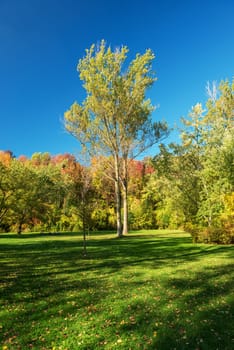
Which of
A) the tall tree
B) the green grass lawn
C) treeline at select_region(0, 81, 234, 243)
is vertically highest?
the tall tree

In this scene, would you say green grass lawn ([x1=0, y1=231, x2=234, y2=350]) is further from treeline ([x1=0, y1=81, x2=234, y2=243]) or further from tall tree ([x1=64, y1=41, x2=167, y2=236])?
tall tree ([x1=64, y1=41, x2=167, y2=236])

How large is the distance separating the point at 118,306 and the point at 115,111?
18.9 m

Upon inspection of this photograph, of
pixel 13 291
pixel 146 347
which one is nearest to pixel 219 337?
pixel 146 347

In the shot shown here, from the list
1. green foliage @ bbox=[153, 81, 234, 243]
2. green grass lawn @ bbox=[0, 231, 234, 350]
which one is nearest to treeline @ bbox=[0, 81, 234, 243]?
green foliage @ bbox=[153, 81, 234, 243]

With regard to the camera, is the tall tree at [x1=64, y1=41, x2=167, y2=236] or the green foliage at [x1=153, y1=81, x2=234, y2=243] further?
the tall tree at [x1=64, y1=41, x2=167, y2=236]

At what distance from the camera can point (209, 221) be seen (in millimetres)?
17828

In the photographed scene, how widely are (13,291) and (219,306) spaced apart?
16.8ft

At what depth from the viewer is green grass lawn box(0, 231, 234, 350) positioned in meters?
4.32

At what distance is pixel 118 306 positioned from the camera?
228 inches

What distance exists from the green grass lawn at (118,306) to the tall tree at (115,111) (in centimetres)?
1378

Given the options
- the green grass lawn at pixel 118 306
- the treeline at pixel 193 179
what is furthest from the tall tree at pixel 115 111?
the green grass lawn at pixel 118 306

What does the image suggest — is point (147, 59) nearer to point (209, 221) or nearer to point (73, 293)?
point (209, 221)

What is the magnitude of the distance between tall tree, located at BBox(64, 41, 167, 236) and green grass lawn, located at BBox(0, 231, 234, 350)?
543 inches

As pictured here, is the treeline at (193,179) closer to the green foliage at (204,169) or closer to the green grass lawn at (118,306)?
the green foliage at (204,169)
